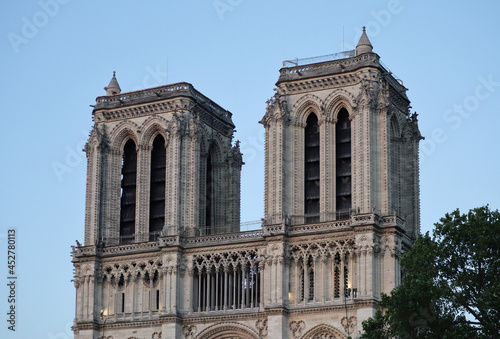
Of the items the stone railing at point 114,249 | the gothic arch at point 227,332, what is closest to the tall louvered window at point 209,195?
the stone railing at point 114,249

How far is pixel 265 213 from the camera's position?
92.8 m

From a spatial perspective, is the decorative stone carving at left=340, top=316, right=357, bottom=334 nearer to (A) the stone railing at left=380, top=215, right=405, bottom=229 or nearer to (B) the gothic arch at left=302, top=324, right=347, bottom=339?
(B) the gothic arch at left=302, top=324, right=347, bottom=339

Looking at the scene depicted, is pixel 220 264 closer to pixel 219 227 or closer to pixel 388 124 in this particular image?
pixel 219 227

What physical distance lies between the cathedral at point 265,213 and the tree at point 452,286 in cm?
1395

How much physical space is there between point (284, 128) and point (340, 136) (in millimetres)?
4036

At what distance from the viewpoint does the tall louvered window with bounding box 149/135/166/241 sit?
323 feet

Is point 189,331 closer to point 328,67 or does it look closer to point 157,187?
point 157,187

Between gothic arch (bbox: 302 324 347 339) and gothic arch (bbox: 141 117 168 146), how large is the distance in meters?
19.8

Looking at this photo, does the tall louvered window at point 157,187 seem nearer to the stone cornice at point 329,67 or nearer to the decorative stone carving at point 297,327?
the stone cornice at point 329,67

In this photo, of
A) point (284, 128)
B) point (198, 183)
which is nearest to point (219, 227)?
point (198, 183)

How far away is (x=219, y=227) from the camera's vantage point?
319 ft

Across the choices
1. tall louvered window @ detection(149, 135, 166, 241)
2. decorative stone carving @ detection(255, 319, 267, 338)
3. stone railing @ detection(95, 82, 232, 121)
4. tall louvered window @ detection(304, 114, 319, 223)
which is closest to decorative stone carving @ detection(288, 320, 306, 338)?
decorative stone carving @ detection(255, 319, 267, 338)

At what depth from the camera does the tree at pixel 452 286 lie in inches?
2781

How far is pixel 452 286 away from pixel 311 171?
2313 centimetres
